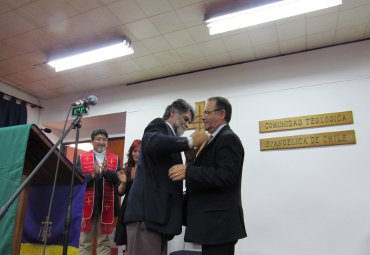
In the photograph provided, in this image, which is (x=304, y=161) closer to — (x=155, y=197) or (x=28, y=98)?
(x=155, y=197)

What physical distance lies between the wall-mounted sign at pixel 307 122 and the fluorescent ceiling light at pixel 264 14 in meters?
1.20

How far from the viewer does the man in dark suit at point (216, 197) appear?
4.38 ft

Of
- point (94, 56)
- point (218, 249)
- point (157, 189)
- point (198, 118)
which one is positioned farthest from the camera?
point (198, 118)

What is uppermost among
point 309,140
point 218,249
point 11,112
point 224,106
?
point 11,112

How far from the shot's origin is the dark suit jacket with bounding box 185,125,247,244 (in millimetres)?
1337

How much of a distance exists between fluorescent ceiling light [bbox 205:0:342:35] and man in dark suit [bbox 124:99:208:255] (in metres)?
1.94

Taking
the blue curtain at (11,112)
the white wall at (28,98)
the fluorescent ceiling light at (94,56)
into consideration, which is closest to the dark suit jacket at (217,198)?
the fluorescent ceiling light at (94,56)

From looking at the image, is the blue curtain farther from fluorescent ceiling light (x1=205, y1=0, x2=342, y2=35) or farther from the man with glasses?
fluorescent ceiling light (x1=205, y1=0, x2=342, y2=35)

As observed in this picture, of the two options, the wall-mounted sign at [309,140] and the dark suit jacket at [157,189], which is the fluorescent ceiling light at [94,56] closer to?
the wall-mounted sign at [309,140]

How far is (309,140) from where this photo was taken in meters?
3.45

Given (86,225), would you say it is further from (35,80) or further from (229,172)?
(35,80)

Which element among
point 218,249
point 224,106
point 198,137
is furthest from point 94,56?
point 218,249

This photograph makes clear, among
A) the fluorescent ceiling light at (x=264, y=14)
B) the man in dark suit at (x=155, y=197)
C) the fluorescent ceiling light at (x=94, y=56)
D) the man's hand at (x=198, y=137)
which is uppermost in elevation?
the fluorescent ceiling light at (x=264, y=14)

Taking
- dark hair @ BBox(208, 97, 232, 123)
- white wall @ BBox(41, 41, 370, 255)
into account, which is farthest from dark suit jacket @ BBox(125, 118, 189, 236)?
white wall @ BBox(41, 41, 370, 255)
